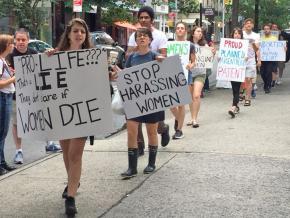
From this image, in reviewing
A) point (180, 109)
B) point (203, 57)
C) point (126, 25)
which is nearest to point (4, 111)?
point (180, 109)

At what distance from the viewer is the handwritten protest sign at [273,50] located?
15820mm

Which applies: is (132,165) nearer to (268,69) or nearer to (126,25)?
(268,69)

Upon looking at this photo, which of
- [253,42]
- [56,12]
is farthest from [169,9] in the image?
[253,42]

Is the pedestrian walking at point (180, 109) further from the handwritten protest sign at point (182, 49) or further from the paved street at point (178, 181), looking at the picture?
the paved street at point (178, 181)

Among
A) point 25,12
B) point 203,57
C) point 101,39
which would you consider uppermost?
point 25,12

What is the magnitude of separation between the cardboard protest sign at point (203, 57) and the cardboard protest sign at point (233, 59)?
1.80 feet

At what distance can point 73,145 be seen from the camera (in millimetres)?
5285

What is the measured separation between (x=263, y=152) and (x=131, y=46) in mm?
2171

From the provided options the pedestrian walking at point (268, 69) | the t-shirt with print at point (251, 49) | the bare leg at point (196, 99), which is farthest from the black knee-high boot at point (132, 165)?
the pedestrian walking at point (268, 69)

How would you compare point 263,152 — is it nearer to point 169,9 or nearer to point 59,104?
point 59,104

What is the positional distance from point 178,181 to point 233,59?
614cm

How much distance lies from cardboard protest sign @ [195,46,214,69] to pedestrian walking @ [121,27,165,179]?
3.81 m

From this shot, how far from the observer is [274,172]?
6.75m

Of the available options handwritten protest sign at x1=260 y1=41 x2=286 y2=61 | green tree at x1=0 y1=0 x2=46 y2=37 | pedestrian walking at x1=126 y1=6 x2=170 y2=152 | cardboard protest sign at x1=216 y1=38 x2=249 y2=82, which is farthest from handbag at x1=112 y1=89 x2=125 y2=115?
green tree at x1=0 y1=0 x2=46 y2=37
